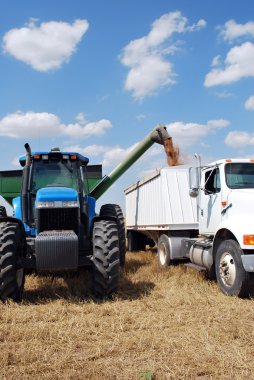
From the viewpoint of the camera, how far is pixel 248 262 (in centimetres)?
653

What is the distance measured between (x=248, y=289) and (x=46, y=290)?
367cm

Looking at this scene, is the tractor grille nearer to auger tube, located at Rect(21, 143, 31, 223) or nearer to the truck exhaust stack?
auger tube, located at Rect(21, 143, 31, 223)

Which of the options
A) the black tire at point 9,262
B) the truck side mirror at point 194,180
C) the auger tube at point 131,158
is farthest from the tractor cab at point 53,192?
the auger tube at point 131,158

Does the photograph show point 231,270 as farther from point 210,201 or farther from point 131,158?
point 131,158

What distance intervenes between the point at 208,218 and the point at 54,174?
3405mm

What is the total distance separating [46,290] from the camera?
7605mm

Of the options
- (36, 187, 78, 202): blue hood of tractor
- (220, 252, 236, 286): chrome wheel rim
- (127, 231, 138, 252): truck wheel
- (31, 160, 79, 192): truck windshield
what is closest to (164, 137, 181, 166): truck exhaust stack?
(127, 231, 138, 252): truck wheel

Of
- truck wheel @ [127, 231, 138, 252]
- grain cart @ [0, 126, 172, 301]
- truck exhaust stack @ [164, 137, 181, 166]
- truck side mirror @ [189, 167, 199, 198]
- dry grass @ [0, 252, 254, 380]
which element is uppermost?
truck exhaust stack @ [164, 137, 181, 166]

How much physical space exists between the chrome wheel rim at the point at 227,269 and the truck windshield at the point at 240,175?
1413 millimetres

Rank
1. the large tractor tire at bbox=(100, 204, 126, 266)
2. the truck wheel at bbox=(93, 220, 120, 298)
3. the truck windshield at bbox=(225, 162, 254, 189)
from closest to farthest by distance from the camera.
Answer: the truck wheel at bbox=(93, 220, 120, 298), the truck windshield at bbox=(225, 162, 254, 189), the large tractor tire at bbox=(100, 204, 126, 266)

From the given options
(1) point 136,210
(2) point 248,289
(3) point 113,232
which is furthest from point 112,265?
(1) point 136,210

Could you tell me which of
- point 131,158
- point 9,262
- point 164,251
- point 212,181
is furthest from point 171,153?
point 9,262

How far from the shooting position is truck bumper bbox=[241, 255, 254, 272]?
6.48 metres

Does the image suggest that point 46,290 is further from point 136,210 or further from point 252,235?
point 136,210
